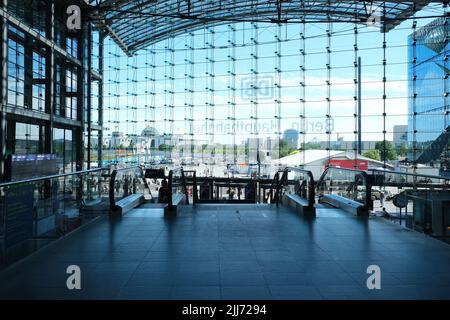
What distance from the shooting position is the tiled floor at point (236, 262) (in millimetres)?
3549

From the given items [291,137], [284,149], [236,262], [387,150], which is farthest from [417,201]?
[284,149]

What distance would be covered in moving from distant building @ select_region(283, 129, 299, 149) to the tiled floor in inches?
567

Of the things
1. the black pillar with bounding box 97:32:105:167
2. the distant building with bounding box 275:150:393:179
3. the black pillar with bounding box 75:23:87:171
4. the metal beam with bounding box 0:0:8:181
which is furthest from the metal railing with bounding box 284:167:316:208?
the black pillar with bounding box 97:32:105:167

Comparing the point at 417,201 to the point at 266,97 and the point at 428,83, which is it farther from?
the point at 266,97

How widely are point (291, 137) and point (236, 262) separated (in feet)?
57.1

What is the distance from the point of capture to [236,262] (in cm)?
446

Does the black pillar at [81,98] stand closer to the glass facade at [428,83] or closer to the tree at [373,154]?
the tree at [373,154]

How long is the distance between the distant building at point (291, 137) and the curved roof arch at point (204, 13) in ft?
17.3

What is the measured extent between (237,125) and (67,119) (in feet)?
27.4

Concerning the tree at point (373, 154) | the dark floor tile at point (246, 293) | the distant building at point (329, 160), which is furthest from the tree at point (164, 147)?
the dark floor tile at point (246, 293)

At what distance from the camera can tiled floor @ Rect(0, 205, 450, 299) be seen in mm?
3549

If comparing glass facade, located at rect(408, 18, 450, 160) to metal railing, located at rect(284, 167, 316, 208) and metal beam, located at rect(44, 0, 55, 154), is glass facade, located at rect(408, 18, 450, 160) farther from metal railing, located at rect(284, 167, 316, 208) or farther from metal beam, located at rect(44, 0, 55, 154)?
metal beam, located at rect(44, 0, 55, 154)

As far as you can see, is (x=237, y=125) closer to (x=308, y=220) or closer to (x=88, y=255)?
(x=308, y=220)

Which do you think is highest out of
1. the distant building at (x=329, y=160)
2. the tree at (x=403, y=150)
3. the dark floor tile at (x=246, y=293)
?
the tree at (x=403, y=150)
